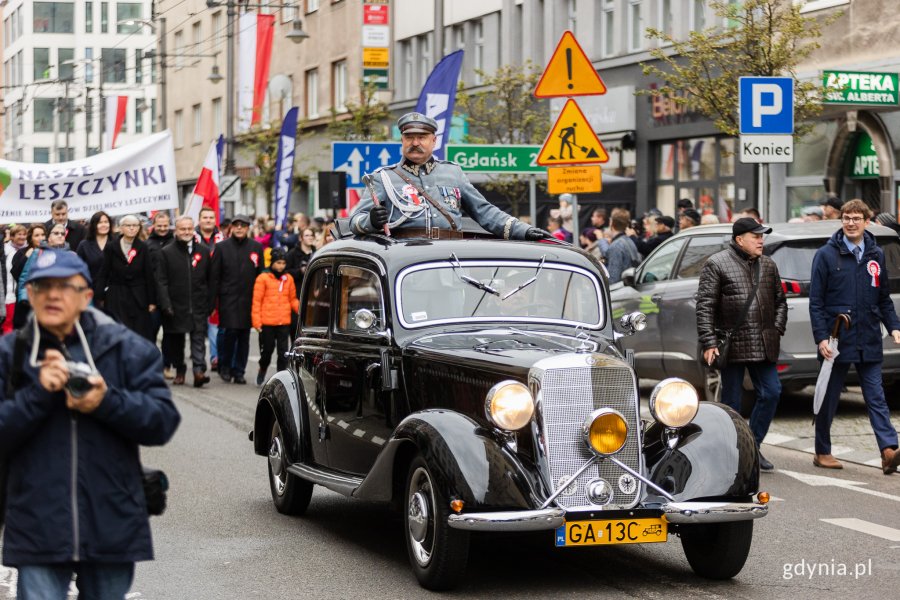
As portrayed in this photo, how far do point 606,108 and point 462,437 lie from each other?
26.1 m

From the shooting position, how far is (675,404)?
308 inches

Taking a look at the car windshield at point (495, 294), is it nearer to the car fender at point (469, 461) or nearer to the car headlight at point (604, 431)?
the car fender at point (469, 461)

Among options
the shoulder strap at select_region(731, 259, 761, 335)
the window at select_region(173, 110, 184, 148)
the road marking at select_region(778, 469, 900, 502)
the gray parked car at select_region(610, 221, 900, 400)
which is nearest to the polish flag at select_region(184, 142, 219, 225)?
the gray parked car at select_region(610, 221, 900, 400)

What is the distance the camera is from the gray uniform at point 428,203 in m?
9.83

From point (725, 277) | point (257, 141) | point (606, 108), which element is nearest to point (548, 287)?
point (725, 277)

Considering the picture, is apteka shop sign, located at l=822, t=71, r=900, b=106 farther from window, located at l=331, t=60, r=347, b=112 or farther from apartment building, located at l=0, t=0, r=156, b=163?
apartment building, located at l=0, t=0, r=156, b=163

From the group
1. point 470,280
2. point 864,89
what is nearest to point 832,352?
point 470,280

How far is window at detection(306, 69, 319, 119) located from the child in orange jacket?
32152mm

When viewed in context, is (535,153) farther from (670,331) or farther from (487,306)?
(487,306)

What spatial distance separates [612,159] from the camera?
33.6 metres

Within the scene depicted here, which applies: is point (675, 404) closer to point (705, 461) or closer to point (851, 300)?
point (705, 461)

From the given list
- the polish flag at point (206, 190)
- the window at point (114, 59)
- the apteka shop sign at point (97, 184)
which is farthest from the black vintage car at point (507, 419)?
the window at point (114, 59)

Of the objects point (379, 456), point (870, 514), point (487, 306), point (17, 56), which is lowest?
point (870, 514)

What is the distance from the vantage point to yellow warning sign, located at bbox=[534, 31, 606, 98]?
1454 cm
